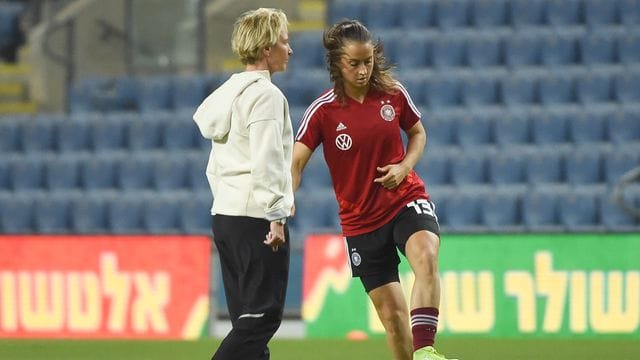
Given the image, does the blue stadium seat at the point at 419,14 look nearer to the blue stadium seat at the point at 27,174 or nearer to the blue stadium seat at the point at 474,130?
the blue stadium seat at the point at 474,130

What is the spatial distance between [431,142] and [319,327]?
10.2ft

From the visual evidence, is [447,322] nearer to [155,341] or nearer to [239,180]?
[155,341]

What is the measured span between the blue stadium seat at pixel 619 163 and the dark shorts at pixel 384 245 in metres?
6.84

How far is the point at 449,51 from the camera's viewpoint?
47.1 ft

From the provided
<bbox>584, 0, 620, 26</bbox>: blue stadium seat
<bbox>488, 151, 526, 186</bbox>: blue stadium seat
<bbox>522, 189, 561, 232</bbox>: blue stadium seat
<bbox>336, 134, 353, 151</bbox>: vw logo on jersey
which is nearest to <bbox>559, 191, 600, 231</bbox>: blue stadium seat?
<bbox>522, 189, 561, 232</bbox>: blue stadium seat

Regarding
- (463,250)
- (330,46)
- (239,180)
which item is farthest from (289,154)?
(463,250)

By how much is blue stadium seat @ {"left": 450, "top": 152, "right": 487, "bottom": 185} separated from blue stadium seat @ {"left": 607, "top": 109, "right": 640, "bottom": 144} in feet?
4.52

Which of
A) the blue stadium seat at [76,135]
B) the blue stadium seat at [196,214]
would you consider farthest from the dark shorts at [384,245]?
the blue stadium seat at [76,135]

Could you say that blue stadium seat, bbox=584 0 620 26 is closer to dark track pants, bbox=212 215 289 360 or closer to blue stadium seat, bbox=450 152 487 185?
blue stadium seat, bbox=450 152 487 185

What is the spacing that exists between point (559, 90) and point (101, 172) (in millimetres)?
5150

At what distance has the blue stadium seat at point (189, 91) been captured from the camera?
49.0ft

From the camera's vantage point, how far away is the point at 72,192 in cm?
1441

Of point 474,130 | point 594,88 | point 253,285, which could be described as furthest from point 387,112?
point 594,88

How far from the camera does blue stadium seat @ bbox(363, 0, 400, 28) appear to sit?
14.9 metres
